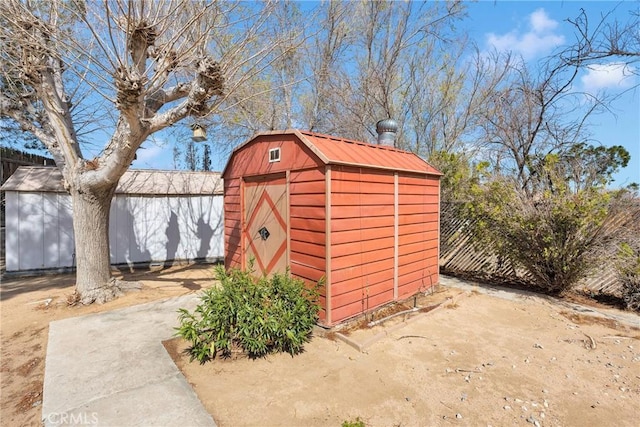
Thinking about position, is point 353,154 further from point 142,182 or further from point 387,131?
point 142,182

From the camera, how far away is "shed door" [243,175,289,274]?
4317 millimetres

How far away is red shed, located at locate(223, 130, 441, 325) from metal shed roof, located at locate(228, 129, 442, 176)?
2 cm

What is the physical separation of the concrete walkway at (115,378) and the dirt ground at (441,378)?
175mm

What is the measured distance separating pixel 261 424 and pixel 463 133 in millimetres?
9888

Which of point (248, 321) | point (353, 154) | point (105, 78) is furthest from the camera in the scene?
point (353, 154)

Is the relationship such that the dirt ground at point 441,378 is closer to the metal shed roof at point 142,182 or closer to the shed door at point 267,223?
the shed door at point 267,223

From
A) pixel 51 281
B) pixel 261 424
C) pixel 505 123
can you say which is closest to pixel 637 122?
pixel 505 123

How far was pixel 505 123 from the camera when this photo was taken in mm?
8148

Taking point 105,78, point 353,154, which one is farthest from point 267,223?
point 105,78

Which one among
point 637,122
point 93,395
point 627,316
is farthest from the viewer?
point 637,122

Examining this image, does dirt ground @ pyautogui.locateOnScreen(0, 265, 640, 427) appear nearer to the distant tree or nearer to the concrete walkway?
the concrete walkway

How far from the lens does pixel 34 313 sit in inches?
179

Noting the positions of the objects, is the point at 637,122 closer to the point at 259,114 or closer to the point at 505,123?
the point at 505,123

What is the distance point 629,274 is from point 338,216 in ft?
14.7
